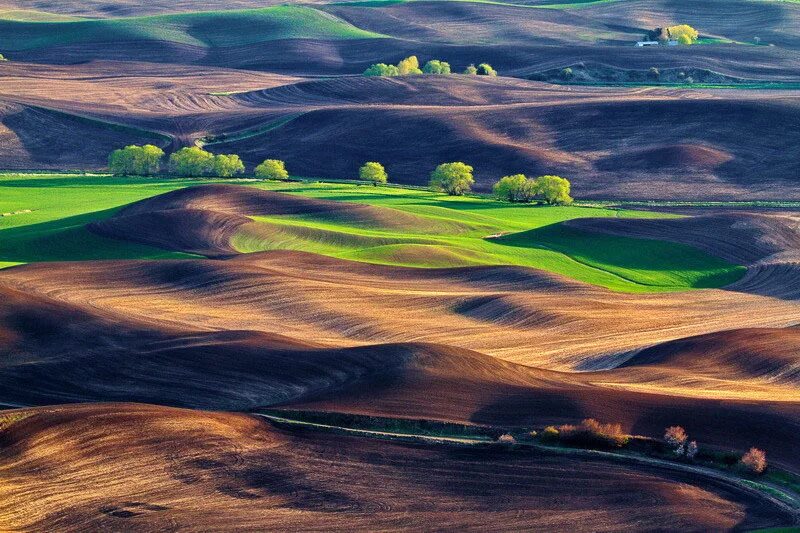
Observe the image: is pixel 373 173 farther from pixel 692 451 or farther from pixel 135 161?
pixel 692 451

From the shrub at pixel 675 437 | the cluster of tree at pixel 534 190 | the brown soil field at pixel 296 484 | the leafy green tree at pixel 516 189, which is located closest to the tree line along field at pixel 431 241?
the cluster of tree at pixel 534 190

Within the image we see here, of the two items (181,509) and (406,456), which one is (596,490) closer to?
(406,456)

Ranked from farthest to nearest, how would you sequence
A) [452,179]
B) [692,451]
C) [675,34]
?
[675,34] → [452,179] → [692,451]

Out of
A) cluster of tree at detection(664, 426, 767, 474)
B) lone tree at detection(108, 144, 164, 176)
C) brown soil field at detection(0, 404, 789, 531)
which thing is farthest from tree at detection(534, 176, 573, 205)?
brown soil field at detection(0, 404, 789, 531)

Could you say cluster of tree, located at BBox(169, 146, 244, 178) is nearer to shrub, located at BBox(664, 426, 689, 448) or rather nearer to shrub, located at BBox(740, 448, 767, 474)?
shrub, located at BBox(664, 426, 689, 448)

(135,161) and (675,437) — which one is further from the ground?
(135,161)

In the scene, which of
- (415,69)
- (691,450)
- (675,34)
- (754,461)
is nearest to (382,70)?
(415,69)

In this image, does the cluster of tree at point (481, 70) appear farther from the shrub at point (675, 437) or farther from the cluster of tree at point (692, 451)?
the cluster of tree at point (692, 451)

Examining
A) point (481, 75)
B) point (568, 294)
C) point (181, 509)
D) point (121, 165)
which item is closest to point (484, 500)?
point (181, 509)
